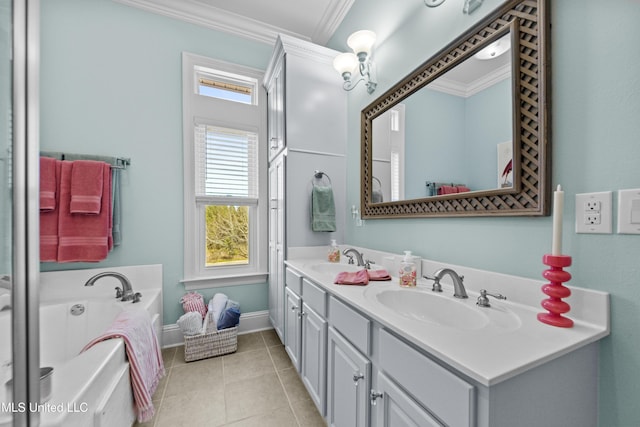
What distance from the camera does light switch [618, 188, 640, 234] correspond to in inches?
26.3

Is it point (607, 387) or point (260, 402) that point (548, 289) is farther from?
point (260, 402)

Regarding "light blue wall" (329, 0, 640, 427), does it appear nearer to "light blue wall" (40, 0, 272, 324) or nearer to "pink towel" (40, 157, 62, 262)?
"light blue wall" (40, 0, 272, 324)

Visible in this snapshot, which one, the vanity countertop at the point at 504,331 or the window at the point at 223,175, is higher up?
the window at the point at 223,175

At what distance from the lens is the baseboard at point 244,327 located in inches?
86.9

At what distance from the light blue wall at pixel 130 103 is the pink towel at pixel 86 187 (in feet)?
0.65

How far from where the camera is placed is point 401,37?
4.99 feet

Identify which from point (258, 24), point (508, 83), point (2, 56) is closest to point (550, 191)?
point (508, 83)

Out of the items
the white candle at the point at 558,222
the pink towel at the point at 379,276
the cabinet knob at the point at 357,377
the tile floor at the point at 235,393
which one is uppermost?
the white candle at the point at 558,222

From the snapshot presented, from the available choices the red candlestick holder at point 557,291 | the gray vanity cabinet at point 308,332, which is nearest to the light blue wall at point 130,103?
the gray vanity cabinet at point 308,332

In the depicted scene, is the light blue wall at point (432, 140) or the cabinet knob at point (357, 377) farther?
the light blue wall at point (432, 140)

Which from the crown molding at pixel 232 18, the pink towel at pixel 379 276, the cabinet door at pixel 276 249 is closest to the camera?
the pink towel at pixel 379 276

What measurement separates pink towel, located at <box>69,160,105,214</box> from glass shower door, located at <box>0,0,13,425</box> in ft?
5.62

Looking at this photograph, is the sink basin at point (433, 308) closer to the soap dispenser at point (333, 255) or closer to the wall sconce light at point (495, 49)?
the soap dispenser at point (333, 255)

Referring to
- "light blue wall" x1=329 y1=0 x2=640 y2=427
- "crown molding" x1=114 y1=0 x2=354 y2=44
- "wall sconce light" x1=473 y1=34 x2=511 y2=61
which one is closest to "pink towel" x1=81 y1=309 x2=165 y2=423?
"light blue wall" x1=329 y1=0 x2=640 y2=427
